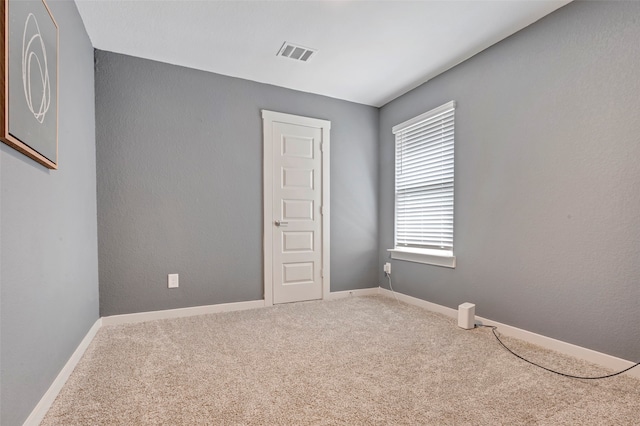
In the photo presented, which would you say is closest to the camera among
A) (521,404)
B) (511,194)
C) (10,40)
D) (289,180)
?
(10,40)

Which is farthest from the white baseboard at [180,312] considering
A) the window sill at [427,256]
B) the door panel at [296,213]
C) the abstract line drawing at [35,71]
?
the abstract line drawing at [35,71]

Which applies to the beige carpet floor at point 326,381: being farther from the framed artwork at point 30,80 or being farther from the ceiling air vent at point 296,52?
the ceiling air vent at point 296,52

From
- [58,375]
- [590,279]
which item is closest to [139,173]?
[58,375]

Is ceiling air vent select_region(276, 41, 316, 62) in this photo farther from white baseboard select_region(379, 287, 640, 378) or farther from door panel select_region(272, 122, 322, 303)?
white baseboard select_region(379, 287, 640, 378)

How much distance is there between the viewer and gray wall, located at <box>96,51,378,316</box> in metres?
2.79

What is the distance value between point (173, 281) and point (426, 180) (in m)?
2.74

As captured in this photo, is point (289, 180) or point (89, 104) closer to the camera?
point (89, 104)

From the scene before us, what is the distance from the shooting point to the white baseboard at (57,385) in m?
1.37

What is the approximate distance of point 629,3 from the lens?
187 cm

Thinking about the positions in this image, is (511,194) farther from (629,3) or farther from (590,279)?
(629,3)

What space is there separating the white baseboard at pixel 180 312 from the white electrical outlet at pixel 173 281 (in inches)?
9.1

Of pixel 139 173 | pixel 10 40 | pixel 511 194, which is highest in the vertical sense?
pixel 10 40

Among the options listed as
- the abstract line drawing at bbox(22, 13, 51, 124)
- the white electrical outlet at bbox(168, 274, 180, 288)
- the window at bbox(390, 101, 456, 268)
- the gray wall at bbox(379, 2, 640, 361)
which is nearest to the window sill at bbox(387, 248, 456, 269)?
the window at bbox(390, 101, 456, 268)

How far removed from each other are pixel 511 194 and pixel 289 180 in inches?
84.7
